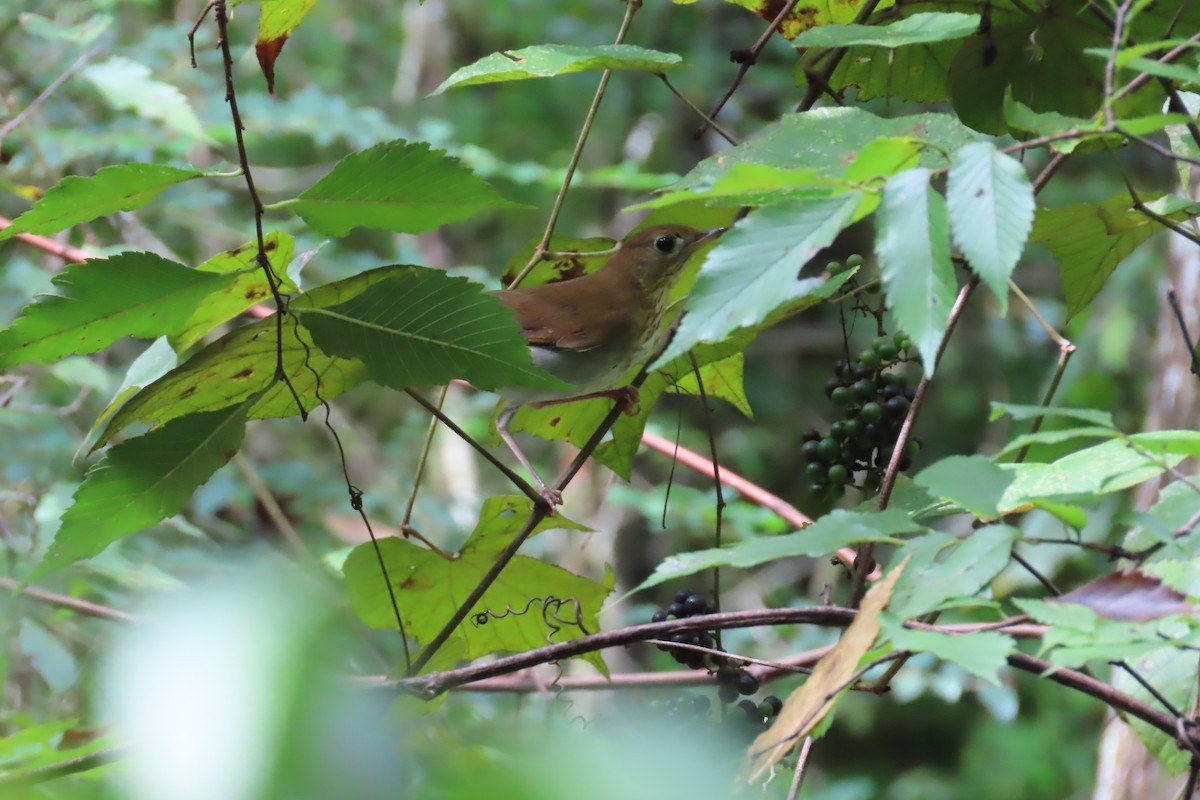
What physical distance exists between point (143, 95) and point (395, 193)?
7.58ft

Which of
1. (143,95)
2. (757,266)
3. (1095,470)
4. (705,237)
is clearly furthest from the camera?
(143,95)

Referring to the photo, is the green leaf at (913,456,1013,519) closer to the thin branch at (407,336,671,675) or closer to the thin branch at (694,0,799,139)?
the thin branch at (407,336,671,675)

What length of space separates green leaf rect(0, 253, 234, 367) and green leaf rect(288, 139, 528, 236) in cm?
17

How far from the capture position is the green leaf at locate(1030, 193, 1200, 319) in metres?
1.53

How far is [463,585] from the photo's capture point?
172 centimetres

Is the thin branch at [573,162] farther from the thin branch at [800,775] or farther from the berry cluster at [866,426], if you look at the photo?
the thin branch at [800,775]

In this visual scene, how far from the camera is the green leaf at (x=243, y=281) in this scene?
1.38 m

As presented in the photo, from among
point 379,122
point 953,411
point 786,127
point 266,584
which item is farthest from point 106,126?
point 953,411

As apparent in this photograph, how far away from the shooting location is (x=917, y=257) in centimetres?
85

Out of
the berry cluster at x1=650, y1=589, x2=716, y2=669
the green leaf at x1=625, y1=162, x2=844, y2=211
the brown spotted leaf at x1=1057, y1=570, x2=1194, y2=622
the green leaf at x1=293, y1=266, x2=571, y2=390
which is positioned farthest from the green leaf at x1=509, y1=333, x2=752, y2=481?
the brown spotted leaf at x1=1057, y1=570, x2=1194, y2=622

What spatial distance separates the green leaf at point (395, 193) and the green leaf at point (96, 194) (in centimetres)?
14

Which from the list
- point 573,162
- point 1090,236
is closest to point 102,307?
point 573,162

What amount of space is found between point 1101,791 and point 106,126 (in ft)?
14.7

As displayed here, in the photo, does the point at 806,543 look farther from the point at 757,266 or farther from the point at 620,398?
the point at 620,398
